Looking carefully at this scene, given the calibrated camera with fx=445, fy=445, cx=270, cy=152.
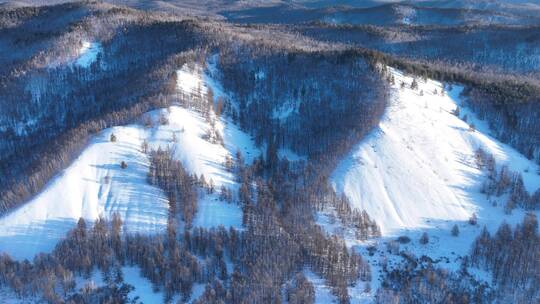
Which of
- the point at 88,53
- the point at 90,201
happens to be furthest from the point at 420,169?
the point at 88,53

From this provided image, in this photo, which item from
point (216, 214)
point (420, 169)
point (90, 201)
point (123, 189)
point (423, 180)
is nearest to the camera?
point (90, 201)

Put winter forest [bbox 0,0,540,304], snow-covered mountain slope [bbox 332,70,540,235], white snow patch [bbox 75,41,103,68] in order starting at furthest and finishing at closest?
1. white snow patch [bbox 75,41,103,68]
2. snow-covered mountain slope [bbox 332,70,540,235]
3. winter forest [bbox 0,0,540,304]

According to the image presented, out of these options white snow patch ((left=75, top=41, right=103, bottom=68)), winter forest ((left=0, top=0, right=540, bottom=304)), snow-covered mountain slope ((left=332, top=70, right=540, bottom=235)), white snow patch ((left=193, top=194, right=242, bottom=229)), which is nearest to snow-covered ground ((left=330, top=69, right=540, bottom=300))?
snow-covered mountain slope ((left=332, top=70, right=540, bottom=235))

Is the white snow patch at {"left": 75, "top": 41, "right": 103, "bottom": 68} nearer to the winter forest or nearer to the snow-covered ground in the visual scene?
the winter forest

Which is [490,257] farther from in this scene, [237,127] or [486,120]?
[237,127]

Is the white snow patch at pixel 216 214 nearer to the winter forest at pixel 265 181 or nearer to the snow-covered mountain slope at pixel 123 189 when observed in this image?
the snow-covered mountain slope at pixel 123 189

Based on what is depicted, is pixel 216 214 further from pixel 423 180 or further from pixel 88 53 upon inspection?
pixel 88 53

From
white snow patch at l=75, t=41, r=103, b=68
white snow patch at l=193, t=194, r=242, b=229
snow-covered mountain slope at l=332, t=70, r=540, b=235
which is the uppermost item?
white snow patch at l=75, t=41, r=103, b=68

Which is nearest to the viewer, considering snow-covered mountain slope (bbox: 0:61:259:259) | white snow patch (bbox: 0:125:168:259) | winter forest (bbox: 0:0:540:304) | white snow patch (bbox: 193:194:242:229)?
winter forest (bbox: 0:0:540:304)
